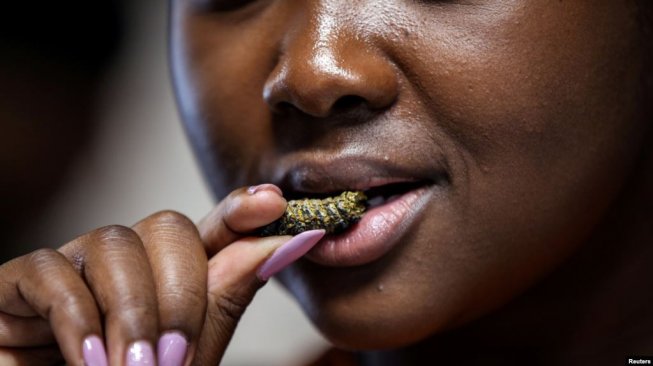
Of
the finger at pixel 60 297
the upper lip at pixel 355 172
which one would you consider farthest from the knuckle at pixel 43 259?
the upper lip at pixel 355 172

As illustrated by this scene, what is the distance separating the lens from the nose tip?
0.74m

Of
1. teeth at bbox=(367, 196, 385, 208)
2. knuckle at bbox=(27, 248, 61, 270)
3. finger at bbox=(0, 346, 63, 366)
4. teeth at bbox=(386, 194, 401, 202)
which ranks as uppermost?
teeth at bbox=(386, 194, 401, 202)

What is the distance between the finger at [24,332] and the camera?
0.77 metres

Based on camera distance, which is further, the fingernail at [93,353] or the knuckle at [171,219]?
the knuckle at [171,219]

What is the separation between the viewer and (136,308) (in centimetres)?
67

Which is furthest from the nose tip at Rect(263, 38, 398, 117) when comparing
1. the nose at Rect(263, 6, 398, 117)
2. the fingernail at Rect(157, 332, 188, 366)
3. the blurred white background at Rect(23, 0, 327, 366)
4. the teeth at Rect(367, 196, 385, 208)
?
the blurred white background at Rect(23, 0, 327, 366)

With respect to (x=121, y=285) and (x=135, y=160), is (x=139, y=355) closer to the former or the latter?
(x=121, y=285)

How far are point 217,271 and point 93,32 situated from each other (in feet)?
4.32

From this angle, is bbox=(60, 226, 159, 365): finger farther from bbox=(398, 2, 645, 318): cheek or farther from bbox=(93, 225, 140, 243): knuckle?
bbox=(398, 2, 645, 318): cheek

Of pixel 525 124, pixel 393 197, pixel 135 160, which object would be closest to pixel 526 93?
pixel 525 124

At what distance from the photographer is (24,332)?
2.52 ft

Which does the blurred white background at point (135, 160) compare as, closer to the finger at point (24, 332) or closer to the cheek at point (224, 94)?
the cheek at point (224, 94)

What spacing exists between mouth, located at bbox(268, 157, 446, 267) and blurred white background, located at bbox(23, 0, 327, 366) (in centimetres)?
113

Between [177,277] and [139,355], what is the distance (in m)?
0.09
